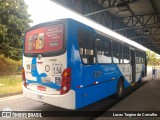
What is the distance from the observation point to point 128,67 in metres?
10.1

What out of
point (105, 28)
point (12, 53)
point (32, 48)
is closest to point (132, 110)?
point (32, 48)

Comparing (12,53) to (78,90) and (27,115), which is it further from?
(78,90)

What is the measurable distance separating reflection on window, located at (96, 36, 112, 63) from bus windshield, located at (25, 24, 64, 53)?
63.9 inches

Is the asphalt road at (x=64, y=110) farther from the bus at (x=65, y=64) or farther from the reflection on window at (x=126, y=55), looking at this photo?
the reflection on window at (x=126, y=55)

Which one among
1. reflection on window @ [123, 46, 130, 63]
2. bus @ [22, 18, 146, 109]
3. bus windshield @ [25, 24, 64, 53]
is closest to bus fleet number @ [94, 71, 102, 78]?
bus @ [22, 18, 146, 109]

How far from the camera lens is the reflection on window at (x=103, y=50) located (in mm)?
6349

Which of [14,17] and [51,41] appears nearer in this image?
[51,41]

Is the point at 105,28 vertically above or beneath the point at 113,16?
beneath

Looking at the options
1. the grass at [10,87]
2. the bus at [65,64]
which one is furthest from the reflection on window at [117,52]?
the grass at [10,87]

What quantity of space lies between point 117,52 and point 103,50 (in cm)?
180

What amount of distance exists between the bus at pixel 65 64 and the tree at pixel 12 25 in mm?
13467

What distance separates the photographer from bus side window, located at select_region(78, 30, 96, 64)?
5.35m

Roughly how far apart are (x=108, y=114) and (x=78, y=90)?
67.3 inches

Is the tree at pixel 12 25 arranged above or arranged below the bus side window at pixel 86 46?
above
